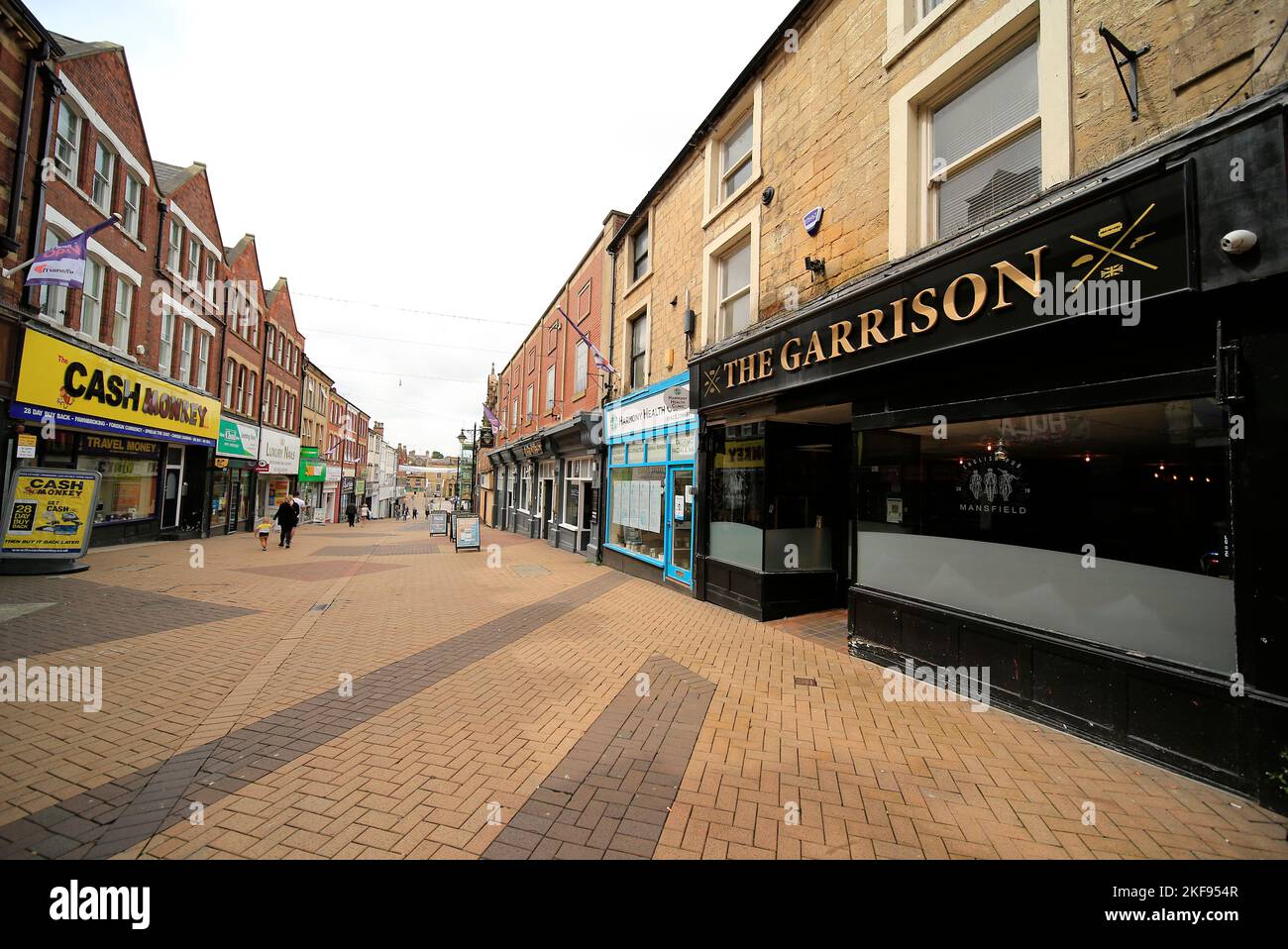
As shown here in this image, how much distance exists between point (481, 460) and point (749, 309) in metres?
32.6

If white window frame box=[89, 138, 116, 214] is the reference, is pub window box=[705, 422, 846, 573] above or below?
below

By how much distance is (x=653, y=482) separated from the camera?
11.0m

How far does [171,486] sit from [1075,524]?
74.3ft

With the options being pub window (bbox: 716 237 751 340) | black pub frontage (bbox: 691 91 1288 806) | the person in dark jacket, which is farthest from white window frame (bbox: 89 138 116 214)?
black pub frontage (bbox: 691 91 1288 806)

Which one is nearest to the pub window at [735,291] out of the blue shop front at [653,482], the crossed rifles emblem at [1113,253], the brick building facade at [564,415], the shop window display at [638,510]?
the blue shop front at [653,482]

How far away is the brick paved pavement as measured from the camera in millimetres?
2701

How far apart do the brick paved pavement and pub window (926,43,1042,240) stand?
493 cm

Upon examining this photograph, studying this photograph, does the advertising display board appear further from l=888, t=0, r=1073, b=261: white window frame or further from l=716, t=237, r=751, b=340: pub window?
l=888, t=0, r=1073, b=261: white window frame

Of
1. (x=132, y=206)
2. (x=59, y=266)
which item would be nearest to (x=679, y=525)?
(x=59, y=266)

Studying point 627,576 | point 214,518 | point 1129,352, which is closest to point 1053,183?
point 1129,352

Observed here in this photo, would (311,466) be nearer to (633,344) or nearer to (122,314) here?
(122,314)

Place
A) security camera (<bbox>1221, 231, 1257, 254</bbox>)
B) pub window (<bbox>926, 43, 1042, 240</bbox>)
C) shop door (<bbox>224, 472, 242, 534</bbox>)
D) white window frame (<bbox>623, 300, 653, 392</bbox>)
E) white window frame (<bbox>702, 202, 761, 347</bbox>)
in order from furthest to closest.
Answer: shop door (<bbox>224, 472, 242, 534</bbox>) → white window frame (<bbox>623, 300, 653, 392</bbox>) → white window frame (<bbox>702, 202, 761, 347</bbox>) → pub window (<bbox>926, 43, 1042, 240</bbox>) → security camera (<bbox>1221, 231, 1257, 254</bbox>)
